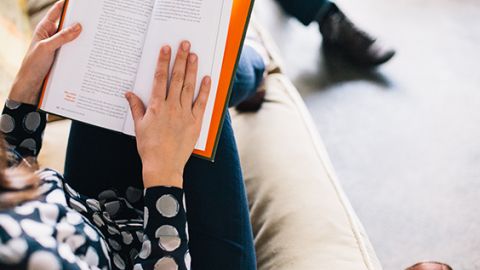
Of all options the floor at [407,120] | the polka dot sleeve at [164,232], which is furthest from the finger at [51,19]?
the floor at [407,120]

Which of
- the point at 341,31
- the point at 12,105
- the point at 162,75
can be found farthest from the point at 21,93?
the point at 341,31

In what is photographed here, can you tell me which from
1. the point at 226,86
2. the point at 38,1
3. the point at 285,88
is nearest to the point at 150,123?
the point at 226,86

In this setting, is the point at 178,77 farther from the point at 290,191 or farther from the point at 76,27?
the point at 290,191

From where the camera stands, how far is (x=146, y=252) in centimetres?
63

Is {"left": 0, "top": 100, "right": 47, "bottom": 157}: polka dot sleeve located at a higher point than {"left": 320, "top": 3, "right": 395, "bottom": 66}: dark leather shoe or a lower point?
lower

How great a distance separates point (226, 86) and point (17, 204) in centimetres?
30

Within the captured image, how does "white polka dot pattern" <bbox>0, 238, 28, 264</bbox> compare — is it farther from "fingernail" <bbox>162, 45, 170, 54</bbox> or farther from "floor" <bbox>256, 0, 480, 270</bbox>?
"floor" <bbox>256, 0, 480, 270</bbox>

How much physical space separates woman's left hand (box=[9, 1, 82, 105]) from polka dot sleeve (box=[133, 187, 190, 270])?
0.86 ft

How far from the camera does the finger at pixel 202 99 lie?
680 mm

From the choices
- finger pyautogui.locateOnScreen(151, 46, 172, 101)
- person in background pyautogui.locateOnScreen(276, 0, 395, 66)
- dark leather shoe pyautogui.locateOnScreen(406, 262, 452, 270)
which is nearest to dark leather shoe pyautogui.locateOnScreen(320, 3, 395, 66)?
person in background pyautogui.locateOnScreen(276, 0, 395, 66)

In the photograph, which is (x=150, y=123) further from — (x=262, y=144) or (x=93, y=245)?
(x=262, y=144)

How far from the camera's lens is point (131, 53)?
719 mm

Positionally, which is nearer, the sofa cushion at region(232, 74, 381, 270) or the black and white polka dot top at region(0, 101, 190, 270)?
Answer: the black and white polka dot top at region(0, 101, 190, 270)

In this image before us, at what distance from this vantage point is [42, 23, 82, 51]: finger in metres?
0.73
